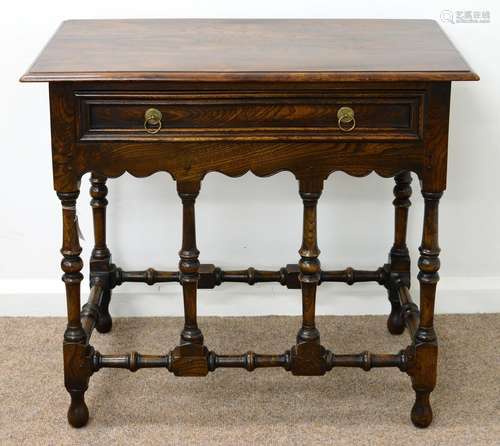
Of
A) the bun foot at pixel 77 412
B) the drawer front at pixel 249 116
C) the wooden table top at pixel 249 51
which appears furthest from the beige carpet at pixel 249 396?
the wooden table top at pixel 249 51

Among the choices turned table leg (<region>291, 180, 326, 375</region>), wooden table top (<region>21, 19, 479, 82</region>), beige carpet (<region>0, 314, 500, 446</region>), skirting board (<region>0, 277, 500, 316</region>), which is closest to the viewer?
wooden table top (<region>21, 19, 479, 82</region>)

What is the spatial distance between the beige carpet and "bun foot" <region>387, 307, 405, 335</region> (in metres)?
0.02

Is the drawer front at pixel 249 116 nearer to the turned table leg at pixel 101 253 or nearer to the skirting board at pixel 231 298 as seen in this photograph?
the turned table leg at pixel 101 253

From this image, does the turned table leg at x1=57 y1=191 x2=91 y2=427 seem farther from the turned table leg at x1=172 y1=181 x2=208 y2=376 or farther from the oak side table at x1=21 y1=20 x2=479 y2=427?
the turned table leg at x1=172 y1=181 x2=208 y2=376

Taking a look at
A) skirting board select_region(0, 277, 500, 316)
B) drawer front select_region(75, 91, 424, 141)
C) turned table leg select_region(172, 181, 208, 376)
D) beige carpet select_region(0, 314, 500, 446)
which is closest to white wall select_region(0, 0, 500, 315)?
skirting board select_region(0, 277, 500, 316)

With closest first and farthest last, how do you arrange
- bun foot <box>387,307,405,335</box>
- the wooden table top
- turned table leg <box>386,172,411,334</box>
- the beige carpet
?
the wooden table top < the beige carpet < turned table leg <box>386,172,411,334</box> < bun foot <box>387,307,405,335</box>

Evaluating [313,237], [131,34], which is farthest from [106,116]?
[313,237]

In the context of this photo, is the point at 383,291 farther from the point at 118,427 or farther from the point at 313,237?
the point at 118,427

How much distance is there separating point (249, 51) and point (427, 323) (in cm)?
73

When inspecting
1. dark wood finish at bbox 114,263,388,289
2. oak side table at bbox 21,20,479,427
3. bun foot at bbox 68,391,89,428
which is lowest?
bun foot at bbox 68,391,89,428

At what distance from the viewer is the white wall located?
2.73 metres

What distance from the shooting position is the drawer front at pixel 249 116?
2.17 metres

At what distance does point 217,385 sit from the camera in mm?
2602

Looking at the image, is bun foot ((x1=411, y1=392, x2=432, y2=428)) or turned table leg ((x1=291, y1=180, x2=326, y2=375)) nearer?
turned table leg ((x1=291, y1=180, x2=326, y2=375))
